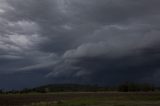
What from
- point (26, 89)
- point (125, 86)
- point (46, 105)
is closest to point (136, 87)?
point (125, 86)

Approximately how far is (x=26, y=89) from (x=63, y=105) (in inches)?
5259

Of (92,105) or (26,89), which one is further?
(26,89)

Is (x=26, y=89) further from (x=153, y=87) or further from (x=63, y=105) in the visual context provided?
(x=63, y=105)

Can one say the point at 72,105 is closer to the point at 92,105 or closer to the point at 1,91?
the point at 92,105

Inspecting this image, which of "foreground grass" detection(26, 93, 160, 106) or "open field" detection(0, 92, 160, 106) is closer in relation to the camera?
"foreground grass" detection(26, 93, 160, 106)

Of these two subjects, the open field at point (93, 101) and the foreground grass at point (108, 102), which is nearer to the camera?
the foreground grass at point (108, 102)

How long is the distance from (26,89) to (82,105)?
13590 cm

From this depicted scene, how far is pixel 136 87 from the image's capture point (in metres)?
166

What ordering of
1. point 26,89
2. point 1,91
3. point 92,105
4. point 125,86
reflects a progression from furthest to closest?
point 26,89, point 1,91, point 125,86, point 92,105

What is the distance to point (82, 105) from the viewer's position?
64.4 metres

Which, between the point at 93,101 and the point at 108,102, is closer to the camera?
the point at 108,102

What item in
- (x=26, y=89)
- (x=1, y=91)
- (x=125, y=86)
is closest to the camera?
(x=125, y=86)

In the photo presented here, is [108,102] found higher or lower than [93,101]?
lower

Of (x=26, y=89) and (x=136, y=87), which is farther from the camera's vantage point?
(x=26, y=89)
